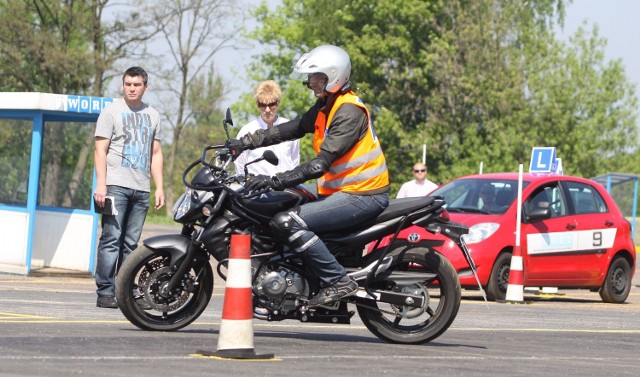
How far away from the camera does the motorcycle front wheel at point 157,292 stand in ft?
32.5

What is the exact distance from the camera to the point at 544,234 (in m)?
18.7

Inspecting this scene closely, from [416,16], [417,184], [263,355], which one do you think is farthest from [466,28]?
[263,355]

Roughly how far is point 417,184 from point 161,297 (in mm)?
11955

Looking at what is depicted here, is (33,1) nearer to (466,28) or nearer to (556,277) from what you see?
(466,28)

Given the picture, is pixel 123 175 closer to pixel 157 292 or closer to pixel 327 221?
pixel 157 292

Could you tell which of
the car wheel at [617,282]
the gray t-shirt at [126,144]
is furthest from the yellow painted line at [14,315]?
the car wheel at [617,282]

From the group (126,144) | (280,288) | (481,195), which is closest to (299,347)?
(280,288)

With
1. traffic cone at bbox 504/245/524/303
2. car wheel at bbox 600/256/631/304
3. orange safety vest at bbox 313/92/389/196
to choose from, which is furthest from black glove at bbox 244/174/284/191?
car wheel at bbox 600/256/631/304

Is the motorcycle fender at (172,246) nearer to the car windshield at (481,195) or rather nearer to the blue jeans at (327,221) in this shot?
the blue jeans at (327,221)

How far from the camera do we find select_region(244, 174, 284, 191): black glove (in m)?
9.55

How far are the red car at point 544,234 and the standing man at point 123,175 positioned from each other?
5631 millimetres

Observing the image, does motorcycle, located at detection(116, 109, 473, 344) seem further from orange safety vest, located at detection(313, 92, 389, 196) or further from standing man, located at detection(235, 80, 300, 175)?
standing man, located at detection(235, 80, 300, 175)

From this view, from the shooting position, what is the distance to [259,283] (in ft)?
31.8

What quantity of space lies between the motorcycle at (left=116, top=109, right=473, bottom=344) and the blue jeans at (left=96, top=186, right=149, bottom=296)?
2.46 meters
